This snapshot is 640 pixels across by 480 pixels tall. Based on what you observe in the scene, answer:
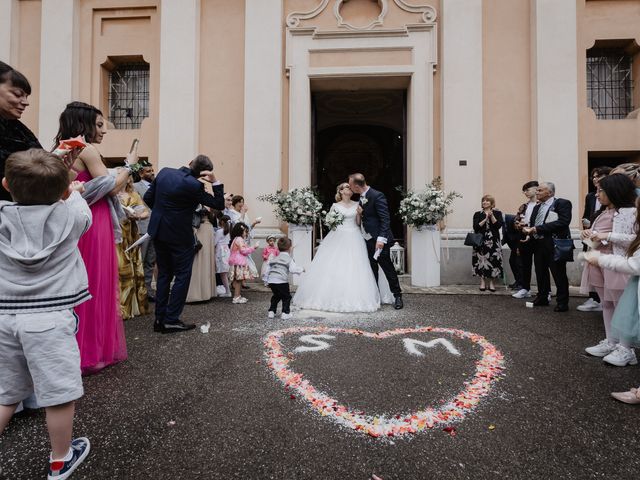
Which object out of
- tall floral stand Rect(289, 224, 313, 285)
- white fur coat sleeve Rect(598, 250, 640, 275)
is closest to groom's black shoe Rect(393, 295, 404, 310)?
tall floral stand Rect(289, 224, 313, 285)

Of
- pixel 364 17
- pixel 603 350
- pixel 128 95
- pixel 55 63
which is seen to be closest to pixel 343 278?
pixel 603 350

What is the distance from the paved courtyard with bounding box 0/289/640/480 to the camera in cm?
199

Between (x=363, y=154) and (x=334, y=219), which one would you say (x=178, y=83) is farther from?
(x=363, y=154)

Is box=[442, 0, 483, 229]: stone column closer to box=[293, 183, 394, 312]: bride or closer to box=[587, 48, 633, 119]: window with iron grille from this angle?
box=[587, 48, 633, 119]: window with iron grille

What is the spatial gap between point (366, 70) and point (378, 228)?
192 inches

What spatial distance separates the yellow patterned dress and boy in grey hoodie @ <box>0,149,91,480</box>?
351cm

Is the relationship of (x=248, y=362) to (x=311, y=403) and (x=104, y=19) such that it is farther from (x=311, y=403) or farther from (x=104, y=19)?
(x=104, y=19)

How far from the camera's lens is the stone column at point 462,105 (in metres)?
8.85

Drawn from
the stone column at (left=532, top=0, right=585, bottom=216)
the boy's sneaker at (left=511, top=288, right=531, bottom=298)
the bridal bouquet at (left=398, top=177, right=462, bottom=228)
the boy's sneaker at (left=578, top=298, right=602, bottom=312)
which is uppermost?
the stone column at (left=532, top=0, right=585, bottom=216)

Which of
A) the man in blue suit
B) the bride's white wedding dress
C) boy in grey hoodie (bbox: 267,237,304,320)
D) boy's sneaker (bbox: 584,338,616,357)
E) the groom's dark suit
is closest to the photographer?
boy's sneaker (bbox: 584,338,616,357)

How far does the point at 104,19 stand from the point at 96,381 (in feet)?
35.4

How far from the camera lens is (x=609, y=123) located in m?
8.81

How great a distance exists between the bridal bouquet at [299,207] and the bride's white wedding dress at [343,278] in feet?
5.73

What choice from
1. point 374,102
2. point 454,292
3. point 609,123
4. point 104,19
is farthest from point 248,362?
point 374,102
